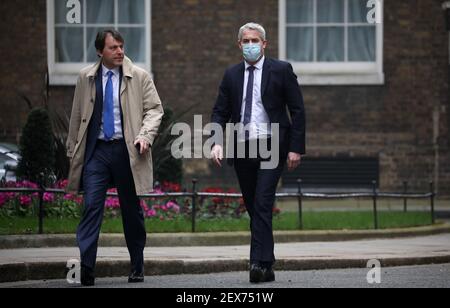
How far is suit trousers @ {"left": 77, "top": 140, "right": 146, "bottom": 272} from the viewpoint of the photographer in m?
10.3

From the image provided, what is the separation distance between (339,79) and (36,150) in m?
7.89

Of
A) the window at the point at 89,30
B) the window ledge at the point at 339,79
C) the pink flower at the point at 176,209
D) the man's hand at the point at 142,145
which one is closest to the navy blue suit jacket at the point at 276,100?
the man's hand at the point at 142,145

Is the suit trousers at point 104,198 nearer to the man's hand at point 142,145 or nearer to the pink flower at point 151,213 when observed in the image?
the man's hand at point 142,145

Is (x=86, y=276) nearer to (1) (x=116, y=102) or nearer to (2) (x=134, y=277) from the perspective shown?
(2) (x=134, y=277)

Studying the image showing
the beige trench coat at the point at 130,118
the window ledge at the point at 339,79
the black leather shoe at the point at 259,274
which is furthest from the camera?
the window ledge at the point at 339,79

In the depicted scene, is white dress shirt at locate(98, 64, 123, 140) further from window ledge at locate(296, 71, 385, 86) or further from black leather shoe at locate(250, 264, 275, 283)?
window ledge at locate(296, 71, 385, 86)

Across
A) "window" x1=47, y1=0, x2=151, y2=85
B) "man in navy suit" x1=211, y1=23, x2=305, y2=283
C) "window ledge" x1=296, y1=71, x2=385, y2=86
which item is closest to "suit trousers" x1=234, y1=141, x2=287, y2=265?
"man in navy suit" x1=211, y1=23, x2=305, y2=283

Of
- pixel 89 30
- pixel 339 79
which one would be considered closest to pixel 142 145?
pixel 339 79

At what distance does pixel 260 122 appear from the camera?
10758 mm

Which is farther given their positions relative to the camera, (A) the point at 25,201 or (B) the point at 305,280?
(A) the point at 25,201

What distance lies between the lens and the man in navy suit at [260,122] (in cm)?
1067

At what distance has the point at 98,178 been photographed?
34.4 feet

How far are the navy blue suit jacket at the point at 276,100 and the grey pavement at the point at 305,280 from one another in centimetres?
112
